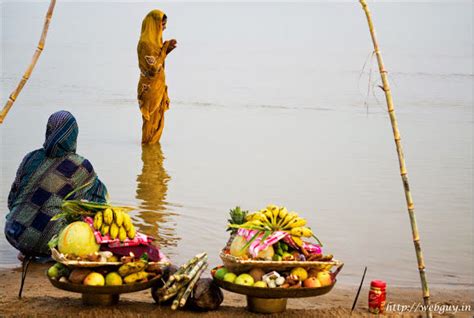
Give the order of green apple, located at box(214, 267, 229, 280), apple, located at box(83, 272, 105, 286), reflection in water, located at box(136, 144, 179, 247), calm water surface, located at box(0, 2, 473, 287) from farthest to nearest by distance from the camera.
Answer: calm water surface, located at box(0, 2, 473, 287) → reflection in water, located at box(136, 144, 179, 247) → green apple, located at box(214, 267, 229, 280) → apple, located at box(83, 272, 105, 286)

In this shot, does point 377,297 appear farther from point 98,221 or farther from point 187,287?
point 98,221

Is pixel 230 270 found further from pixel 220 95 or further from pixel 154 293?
pixel 220 95

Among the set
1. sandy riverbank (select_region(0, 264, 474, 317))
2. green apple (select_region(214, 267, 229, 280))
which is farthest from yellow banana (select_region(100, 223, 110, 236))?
green apple (select_region(214, 267, 229, 280))

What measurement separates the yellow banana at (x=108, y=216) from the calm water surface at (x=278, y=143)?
1.66 m

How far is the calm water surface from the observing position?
352 inches

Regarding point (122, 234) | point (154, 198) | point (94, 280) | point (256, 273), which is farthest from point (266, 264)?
point (154, 198)

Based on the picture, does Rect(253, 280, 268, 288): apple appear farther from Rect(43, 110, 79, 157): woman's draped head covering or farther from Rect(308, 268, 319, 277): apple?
Rect(43, 110, 79, 157): woman's draped head covering

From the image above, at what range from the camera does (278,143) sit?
1590cm

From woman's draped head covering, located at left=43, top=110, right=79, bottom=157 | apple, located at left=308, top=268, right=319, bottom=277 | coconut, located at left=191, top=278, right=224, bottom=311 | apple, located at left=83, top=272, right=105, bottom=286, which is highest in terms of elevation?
woman's draped head covering, located at left=43, top=110, right=79, bottom=157

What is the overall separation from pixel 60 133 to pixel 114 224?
4.40 ft

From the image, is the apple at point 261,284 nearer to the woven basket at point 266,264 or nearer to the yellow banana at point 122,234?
the woven basket at point 266,264

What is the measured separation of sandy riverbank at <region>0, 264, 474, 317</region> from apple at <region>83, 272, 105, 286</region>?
0.21m

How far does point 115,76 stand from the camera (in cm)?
3077

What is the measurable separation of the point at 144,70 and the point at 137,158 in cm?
120
